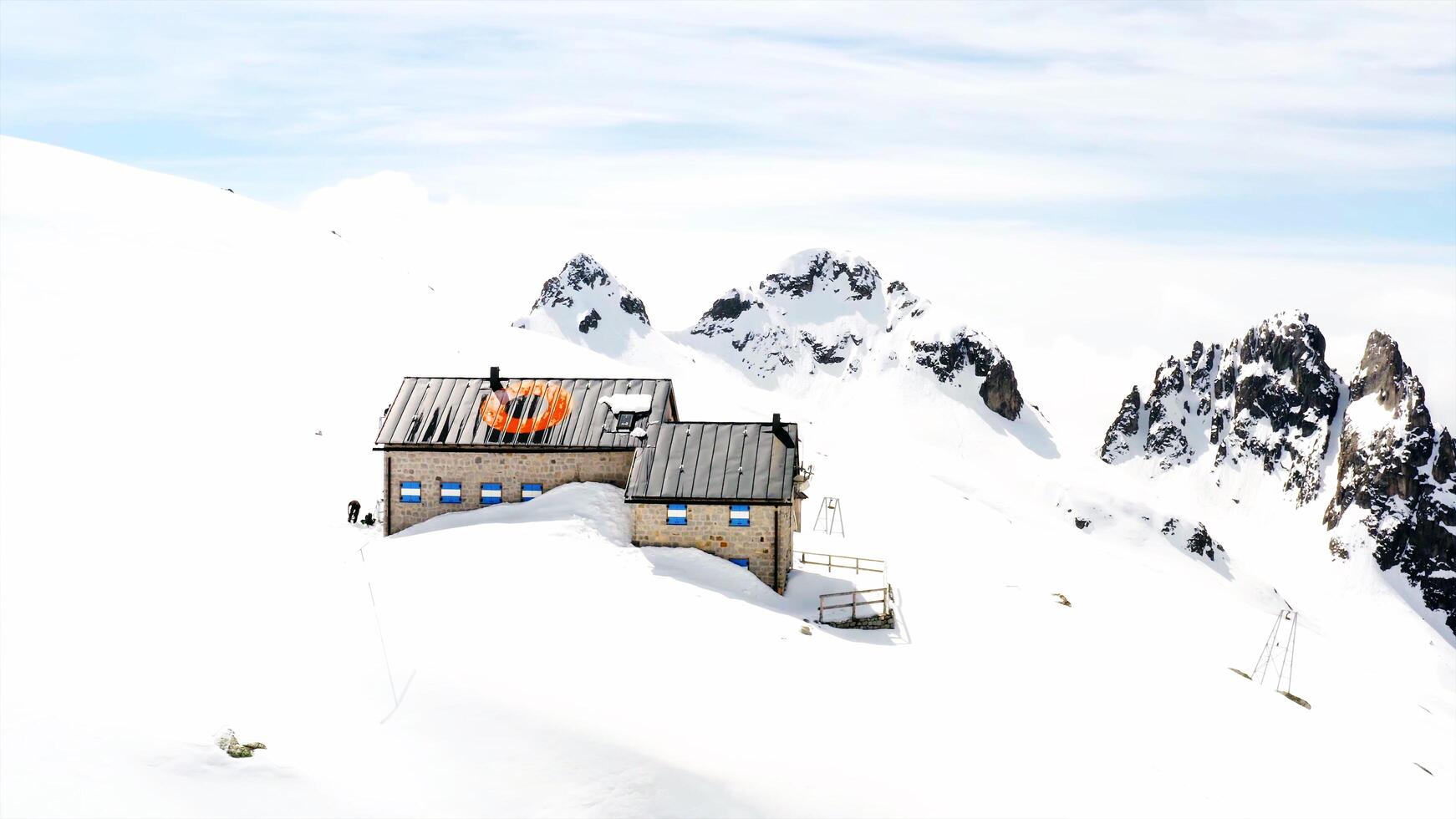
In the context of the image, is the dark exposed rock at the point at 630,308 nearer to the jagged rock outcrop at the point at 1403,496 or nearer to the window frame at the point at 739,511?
the jagged rock outcrop at the point at 1403,496

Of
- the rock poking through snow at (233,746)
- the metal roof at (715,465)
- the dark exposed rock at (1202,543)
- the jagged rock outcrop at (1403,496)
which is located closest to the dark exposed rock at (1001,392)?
the dark exposed rock at (1202,543)

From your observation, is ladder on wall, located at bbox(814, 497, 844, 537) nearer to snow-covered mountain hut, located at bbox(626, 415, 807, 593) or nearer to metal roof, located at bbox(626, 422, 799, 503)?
metal roof, located at bbox(626, 422, 799, 503)

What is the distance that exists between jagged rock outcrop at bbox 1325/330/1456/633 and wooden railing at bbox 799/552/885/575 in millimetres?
164388

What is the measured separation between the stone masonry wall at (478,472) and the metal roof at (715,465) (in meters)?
1.33

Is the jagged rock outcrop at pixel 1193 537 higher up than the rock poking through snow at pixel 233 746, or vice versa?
the rock poking through snow at pixel 233 746

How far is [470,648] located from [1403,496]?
19662cm

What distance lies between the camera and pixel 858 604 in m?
35.2

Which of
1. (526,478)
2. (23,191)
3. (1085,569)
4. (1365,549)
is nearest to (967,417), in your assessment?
(1365,549)

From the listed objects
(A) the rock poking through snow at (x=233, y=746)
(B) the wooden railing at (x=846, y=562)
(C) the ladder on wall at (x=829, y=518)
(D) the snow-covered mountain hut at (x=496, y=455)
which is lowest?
(A) the rock poking through snow at (x=233, y=746)

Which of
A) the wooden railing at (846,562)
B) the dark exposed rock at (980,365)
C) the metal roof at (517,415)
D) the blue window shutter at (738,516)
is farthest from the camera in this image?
the dark exposed rock at (980,365)

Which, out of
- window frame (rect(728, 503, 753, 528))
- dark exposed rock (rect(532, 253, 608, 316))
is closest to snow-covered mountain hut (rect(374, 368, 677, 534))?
window frame (rect(728, 503, 753, 528))

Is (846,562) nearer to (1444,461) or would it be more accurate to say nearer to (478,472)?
(478,472)

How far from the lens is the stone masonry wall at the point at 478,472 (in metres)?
39.6

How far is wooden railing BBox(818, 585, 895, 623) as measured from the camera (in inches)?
1362
